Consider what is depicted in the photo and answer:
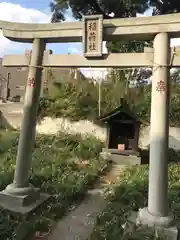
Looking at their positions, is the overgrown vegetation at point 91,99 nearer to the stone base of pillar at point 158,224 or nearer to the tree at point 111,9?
the tree at point 111,9

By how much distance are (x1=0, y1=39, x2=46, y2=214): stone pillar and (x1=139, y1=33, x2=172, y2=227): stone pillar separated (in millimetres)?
2392

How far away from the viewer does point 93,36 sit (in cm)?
475

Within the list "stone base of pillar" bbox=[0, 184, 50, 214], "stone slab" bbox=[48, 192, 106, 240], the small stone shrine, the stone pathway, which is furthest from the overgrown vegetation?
"stone base of pillar" bbox=[0, 184, 50, 214]

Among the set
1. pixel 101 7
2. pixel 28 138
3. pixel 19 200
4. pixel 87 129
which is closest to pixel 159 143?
pixel 28 138

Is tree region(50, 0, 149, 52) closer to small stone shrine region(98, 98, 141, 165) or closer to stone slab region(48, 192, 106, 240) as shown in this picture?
small stone shrine region(98, 98, 141, 165)

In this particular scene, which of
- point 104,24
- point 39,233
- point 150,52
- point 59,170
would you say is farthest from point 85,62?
point 59,170

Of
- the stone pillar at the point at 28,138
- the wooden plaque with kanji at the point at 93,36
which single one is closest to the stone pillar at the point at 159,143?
the wooden plaque with kanji at the point at 93,36

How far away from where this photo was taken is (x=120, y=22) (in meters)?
4.57

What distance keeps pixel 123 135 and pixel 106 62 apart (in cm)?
667

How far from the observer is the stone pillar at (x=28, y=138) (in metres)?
5.12

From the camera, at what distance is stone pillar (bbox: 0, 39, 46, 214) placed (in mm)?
5125

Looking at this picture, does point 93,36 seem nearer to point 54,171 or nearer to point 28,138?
point 28,138

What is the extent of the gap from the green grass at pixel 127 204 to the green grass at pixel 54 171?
3.15 feet

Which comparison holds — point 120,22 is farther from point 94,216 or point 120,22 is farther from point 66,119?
point 66,119
